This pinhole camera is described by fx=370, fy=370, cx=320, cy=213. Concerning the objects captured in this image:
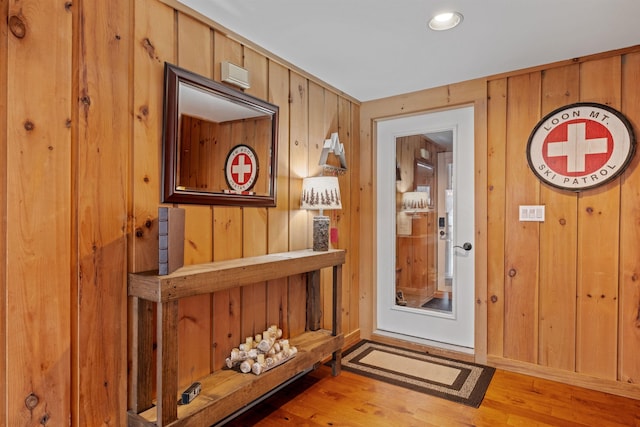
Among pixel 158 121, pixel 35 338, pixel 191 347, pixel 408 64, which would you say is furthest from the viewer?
pixel 408 64

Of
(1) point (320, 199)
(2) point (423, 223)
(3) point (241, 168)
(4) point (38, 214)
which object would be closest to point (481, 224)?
(2) point (423, 223)

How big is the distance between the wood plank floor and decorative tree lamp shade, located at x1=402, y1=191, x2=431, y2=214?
146cm

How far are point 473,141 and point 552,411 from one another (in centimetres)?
194

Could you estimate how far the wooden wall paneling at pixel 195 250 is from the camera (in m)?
1.92

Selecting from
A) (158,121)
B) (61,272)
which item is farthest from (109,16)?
(61,272)

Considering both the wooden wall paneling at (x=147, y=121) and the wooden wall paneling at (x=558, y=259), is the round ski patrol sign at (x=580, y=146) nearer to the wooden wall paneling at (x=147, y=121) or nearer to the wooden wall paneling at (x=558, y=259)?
the wooden wall paneling at (x=558, y=259)

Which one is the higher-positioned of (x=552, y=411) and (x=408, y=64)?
(x=408, y=64)

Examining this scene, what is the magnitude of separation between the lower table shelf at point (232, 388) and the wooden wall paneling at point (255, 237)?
1.01ft

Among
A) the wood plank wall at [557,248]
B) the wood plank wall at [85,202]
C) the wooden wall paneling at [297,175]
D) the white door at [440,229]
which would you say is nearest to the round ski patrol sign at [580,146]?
the wood plank wall at [557,248]

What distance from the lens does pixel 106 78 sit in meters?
1.61

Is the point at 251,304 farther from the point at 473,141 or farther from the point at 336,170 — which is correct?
the point at 473,141

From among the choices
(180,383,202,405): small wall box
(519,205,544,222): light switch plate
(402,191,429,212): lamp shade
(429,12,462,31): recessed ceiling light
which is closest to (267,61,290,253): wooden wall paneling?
(180,383,202,405): small wall box

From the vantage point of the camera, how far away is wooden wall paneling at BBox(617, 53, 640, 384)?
7.86 feet

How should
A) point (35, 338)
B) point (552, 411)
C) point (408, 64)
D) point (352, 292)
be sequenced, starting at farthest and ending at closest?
point (352, 292) < point (408, 64) < point (552, 411) < point (35, 338)
